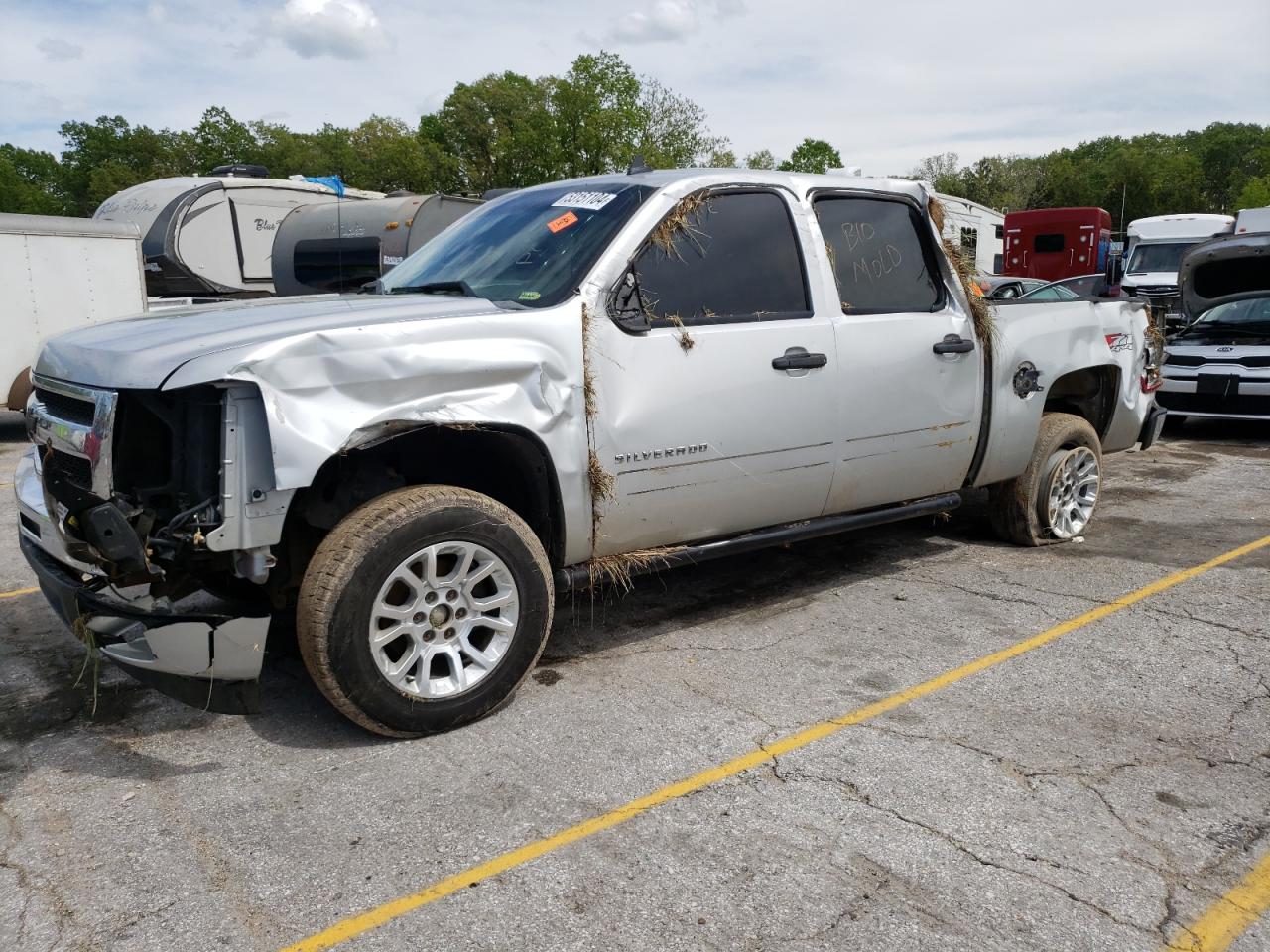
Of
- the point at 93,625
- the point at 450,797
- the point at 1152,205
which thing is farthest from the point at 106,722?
the point at 1152,205

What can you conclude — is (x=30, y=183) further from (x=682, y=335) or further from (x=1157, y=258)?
(x=682, y=335)

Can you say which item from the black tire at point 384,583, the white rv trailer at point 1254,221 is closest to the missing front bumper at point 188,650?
the black tire at point 384,583

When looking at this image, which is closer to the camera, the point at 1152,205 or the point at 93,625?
the point at 93,625

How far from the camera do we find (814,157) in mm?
74188

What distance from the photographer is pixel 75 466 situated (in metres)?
3.36

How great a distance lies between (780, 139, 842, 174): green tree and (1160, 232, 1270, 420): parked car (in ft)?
179

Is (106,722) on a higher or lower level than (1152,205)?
lower

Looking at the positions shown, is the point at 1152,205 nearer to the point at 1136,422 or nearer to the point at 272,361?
the point at 1136,422

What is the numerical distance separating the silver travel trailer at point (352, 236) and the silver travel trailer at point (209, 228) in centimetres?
77

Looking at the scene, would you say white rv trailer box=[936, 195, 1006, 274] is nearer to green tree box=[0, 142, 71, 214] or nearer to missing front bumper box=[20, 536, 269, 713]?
missing front bumper box=[20, 536, 269, 713]

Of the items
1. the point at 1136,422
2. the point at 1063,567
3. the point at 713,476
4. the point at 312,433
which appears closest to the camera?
the point at 312,433

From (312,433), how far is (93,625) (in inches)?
36.5

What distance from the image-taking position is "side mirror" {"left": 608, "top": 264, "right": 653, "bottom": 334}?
3855mm

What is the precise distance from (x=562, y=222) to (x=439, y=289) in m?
0.58
